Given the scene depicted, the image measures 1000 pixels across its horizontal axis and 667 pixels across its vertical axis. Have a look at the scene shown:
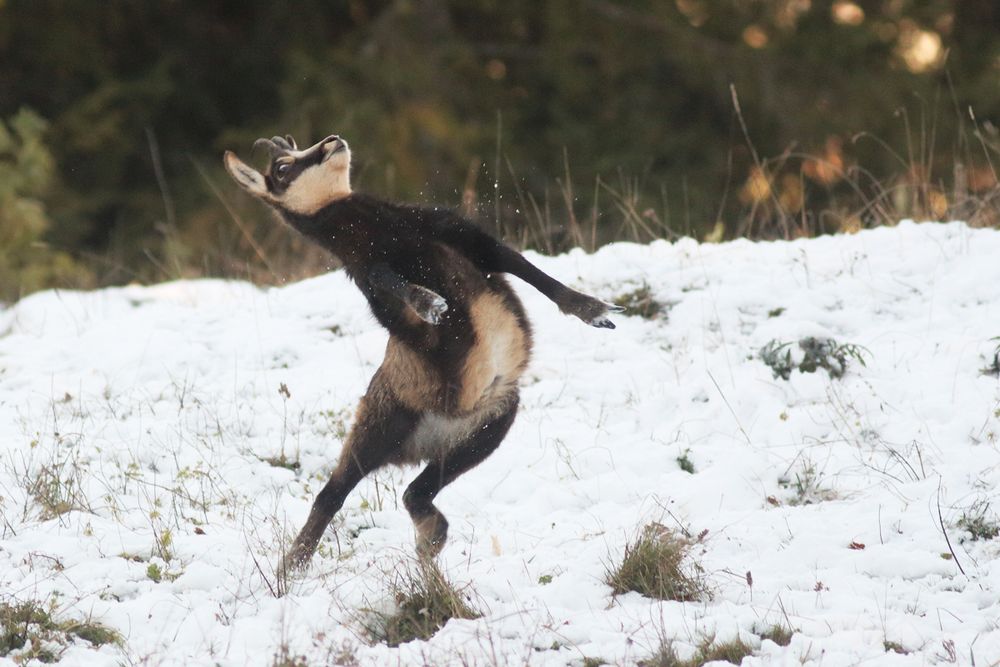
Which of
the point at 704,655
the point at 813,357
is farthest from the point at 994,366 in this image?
the point at 704,655

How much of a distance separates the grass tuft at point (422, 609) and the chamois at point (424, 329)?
460mm

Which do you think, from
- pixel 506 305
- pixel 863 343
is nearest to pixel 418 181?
pixel 863 343

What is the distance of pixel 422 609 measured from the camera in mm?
4441

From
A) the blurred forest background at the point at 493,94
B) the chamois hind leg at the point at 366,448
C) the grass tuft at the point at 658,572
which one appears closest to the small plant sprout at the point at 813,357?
the grass tuft at the point at 658,572

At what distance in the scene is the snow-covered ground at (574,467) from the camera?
→ 4.38 meters

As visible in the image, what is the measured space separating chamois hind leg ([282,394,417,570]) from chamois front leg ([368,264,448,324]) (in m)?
0.46

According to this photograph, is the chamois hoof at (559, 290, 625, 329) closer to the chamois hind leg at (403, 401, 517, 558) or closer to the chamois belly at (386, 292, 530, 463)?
the chamois belly at (386, 292, 530, 463)

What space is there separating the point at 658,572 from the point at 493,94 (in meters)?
13.8

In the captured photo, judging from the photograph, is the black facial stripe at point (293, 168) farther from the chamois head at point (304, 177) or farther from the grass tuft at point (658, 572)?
the grass tuft at point (658, 572)

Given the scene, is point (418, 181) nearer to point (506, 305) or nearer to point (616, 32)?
point (616, 32)

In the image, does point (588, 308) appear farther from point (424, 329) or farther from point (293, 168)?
point (293, 168)

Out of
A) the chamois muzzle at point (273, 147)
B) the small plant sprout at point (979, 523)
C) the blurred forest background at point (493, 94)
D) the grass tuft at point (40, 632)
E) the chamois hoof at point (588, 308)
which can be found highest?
the chamois muzzle at point (273, 147)

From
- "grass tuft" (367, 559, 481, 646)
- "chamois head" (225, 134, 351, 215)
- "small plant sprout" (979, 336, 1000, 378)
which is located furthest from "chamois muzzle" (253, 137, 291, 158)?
"small plant sprout" (979, 336, 1000, 378)

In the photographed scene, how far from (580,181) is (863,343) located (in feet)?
33.3
